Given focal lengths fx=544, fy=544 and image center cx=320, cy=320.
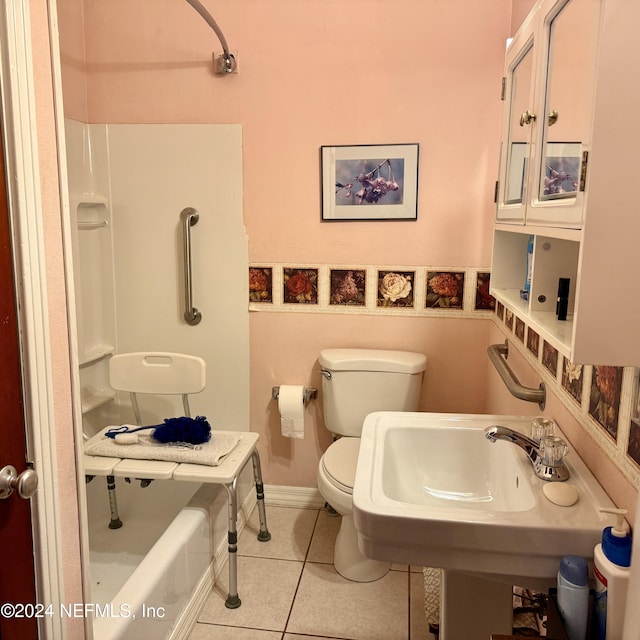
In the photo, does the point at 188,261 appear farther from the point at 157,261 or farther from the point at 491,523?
the point at 491,523

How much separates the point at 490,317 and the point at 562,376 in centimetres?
103

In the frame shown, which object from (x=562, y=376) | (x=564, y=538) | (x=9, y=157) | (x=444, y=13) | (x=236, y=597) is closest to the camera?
(x=9, y=157)

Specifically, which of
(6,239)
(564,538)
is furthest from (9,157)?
(564,538)

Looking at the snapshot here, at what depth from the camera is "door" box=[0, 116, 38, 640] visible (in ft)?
3.07

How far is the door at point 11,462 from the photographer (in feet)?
3.07

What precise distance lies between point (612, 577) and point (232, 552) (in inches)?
54.1

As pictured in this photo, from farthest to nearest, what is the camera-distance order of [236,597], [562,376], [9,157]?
[236,597], [562,376], [9,157]

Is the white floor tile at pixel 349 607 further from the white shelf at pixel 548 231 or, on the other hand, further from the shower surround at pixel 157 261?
the white shelf at pixel 548 231

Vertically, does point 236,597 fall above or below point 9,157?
below

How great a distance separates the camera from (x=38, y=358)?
0.99 meters

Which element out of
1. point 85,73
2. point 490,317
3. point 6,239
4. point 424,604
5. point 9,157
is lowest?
point 424,604

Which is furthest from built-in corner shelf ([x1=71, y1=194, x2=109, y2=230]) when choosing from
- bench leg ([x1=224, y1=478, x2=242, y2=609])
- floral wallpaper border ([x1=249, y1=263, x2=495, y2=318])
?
bench leg ([x1=224, y1=478, x2=242, y2=609])

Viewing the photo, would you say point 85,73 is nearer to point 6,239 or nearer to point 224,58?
point 224,58

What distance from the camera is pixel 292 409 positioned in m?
2.46
